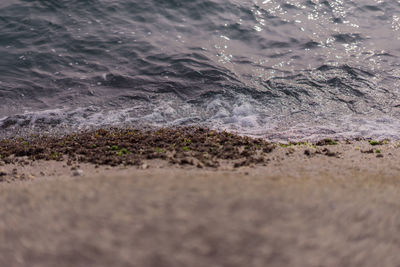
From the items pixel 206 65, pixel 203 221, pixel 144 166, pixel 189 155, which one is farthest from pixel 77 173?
pixel 206 65

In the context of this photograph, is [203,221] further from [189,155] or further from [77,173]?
[77,173]

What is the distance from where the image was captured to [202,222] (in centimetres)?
348

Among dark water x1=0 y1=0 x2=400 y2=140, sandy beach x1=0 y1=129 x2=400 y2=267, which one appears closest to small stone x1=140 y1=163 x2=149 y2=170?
sandy beach x1=0 y1=129 x2=400 y2=267

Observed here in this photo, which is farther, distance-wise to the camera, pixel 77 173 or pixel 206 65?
pixel 206 65

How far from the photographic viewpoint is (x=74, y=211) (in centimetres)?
367

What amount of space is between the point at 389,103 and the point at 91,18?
1003cm

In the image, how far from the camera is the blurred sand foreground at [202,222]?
3.18m

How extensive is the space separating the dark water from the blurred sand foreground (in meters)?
3.94

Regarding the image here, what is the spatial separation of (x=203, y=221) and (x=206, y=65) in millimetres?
8373

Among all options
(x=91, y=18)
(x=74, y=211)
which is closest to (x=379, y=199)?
(x=74, y=211)

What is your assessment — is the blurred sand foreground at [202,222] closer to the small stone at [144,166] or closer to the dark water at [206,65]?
the small stone at [144,166]

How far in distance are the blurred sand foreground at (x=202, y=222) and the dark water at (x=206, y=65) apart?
12.9ft

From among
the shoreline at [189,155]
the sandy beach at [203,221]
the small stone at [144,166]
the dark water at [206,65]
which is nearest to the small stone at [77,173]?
the shoreline at [189,155]

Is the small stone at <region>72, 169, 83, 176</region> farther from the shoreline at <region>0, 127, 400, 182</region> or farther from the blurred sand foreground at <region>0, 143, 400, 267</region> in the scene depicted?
the blurred sand foreground at <region>0, 143, 400, 267</region>
